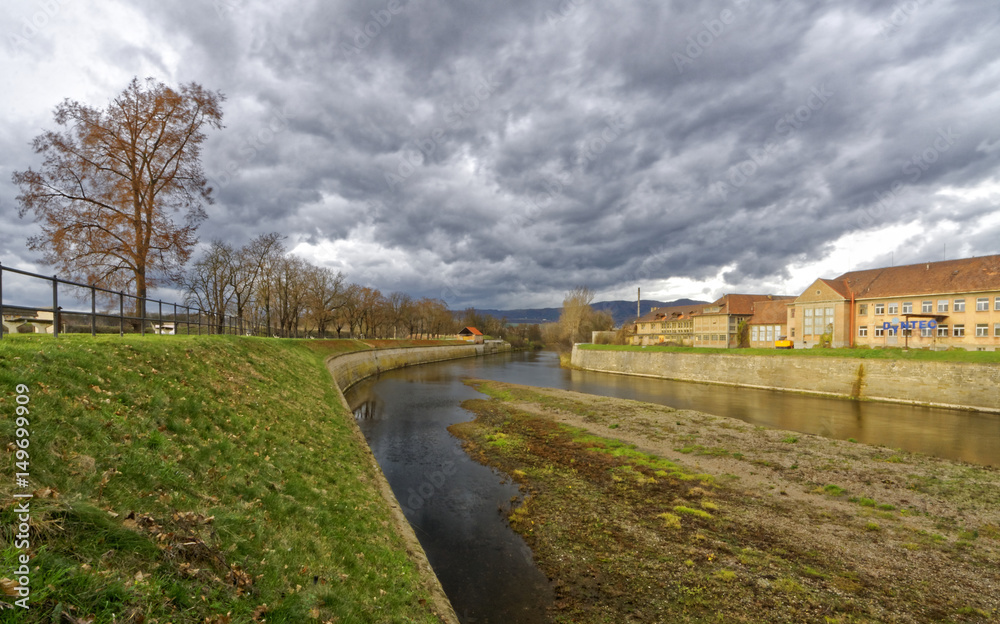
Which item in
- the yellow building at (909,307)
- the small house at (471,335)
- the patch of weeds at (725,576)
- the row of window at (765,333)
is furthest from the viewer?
the small house at (471,335)

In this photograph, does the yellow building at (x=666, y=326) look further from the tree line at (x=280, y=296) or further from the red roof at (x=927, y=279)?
the tree line at (x=280, y=296)

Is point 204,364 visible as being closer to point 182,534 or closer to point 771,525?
point 182,534

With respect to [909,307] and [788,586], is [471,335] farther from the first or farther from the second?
[788,586]

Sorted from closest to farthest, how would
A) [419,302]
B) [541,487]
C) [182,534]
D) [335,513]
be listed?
[182,534]
[335,513]
[541,487]
[419,302]

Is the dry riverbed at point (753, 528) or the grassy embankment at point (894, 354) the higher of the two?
the grassy embankment at point (894, 354)

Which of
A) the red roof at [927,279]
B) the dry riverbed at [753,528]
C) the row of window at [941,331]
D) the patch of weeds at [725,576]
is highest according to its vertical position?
the red roof at [927,279]

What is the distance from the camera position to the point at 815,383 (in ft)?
129

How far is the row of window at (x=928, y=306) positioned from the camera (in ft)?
133

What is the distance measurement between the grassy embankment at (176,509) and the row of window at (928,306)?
59571 mm

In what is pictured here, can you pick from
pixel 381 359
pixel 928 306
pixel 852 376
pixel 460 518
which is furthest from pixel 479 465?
pixel 928 306

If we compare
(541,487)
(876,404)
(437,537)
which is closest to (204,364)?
(437,537)

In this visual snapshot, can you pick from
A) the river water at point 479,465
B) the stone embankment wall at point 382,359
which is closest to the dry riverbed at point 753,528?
the river water at point 479,465

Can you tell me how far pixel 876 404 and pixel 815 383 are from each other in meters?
5.85

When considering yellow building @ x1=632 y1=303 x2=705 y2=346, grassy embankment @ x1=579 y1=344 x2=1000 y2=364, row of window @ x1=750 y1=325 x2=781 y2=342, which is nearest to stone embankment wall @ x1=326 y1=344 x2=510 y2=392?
yellow building @ x1=632 y1=303 x2=705 y2=346
